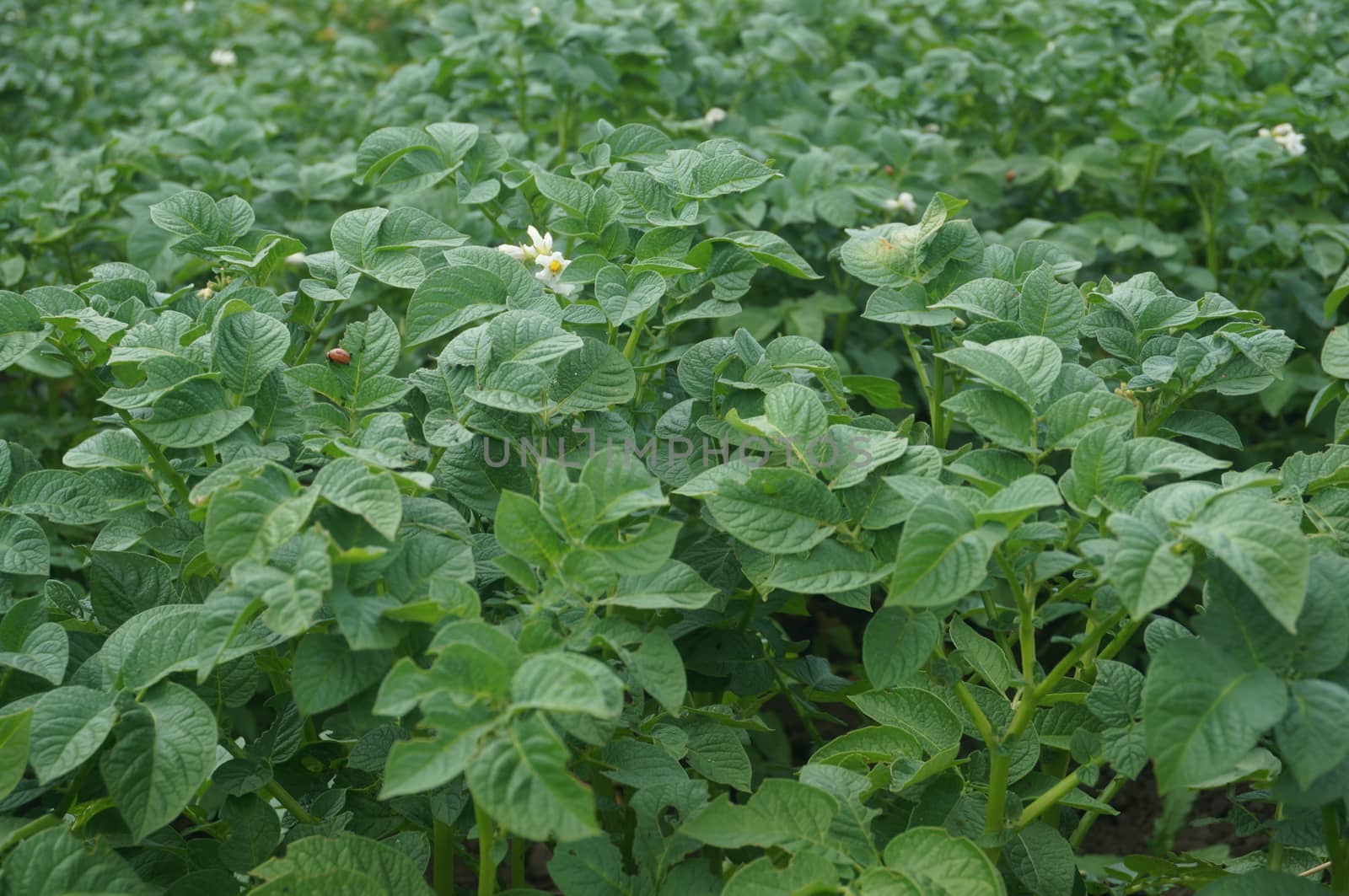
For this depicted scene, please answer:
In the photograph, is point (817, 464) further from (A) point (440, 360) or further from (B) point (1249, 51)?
(B) point (1249, 51)

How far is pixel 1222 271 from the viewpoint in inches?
115

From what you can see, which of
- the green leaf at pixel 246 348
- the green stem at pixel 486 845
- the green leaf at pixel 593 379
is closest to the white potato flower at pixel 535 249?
the green leaf at pixel 593 379

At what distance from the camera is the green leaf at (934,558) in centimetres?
105

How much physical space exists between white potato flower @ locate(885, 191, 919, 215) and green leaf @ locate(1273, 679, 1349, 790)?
155cm

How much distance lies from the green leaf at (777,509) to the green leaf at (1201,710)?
34cm

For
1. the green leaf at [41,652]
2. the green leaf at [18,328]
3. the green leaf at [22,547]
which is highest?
the green leaf at [18,328]

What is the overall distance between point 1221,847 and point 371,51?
356cm

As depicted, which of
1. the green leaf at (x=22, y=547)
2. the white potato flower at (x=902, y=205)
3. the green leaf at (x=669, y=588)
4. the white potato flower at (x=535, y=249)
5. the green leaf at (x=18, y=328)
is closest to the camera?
the green leaf at (x=669, y=588)

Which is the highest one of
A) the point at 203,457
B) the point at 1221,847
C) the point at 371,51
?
the point at 203,457

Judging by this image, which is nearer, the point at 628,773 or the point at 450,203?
the point at 628,773

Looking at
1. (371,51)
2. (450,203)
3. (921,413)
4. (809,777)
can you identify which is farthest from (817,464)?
(371,51)

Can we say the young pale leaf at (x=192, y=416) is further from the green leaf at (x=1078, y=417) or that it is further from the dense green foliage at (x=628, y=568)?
the green leaf at (x=1078, y=417)

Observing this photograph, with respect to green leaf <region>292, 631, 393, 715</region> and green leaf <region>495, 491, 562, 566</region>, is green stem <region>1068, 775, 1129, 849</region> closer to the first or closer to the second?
green leaf <region>495, 491, 562, 566</region>

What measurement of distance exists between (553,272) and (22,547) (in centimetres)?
71
